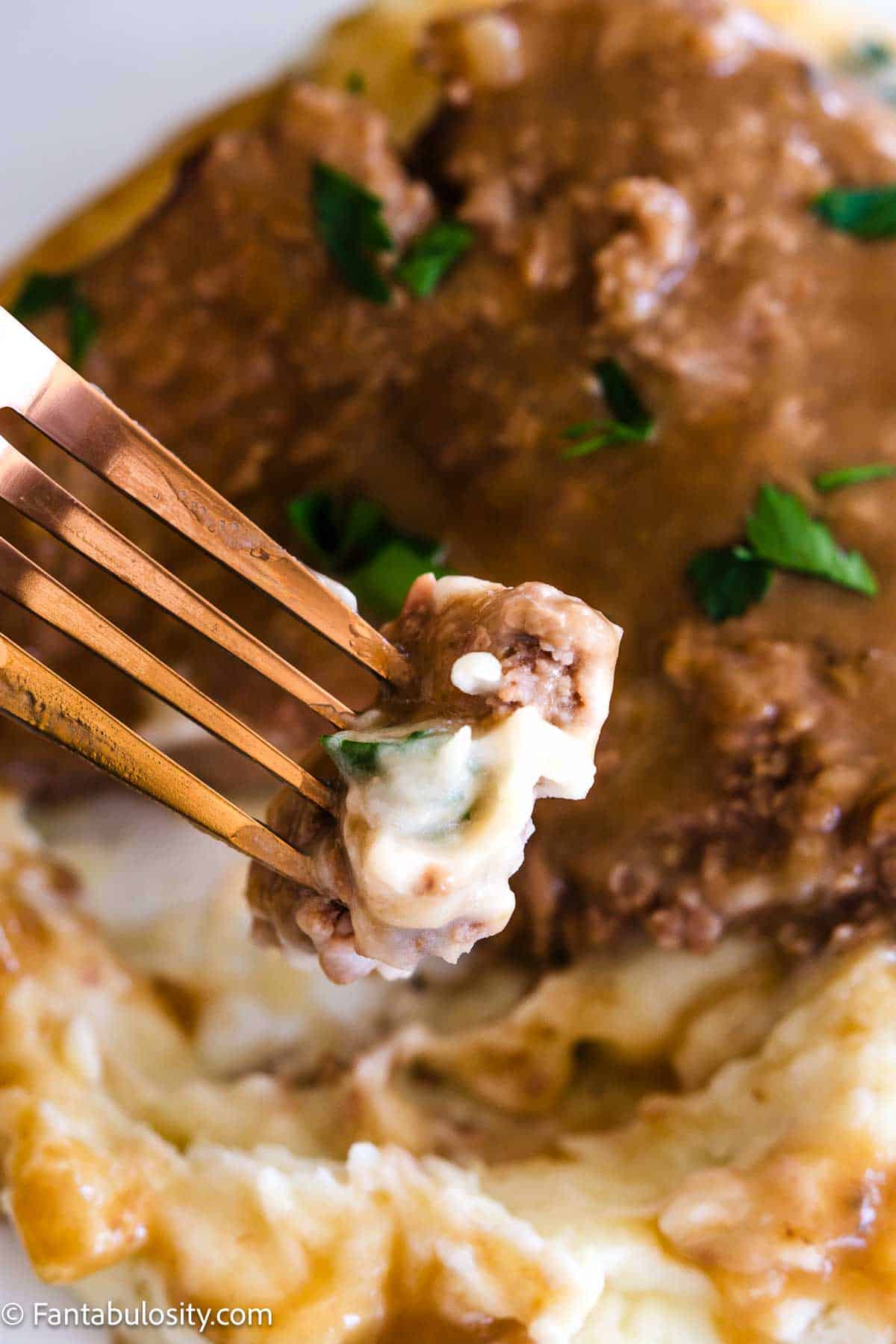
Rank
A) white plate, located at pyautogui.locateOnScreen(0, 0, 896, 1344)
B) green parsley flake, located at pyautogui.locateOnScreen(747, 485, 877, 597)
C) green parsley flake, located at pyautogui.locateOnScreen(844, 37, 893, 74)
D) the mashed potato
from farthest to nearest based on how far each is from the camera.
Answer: green parsley flake, located at pyautogui.locateOnScreen(844, 37, 893, 74)
white plate, located at pyautogui.locateOnScreen(0, 0, 896, 1344)
green parsley flake, located at pyautogui.locateOnScreen(747, 485, 877, 597)
the mashed potato

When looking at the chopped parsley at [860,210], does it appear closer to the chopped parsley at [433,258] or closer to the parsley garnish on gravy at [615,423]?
the parsley garnish on gravy at [615,423]

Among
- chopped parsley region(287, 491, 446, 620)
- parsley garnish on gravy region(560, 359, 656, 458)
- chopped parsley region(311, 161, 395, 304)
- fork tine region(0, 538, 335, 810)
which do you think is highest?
fork tine region(0, 538, 335, 810)

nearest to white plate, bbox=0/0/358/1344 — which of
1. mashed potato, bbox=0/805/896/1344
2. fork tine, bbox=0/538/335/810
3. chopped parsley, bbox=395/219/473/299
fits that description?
chopped parsley, bbox=395/219/473/299

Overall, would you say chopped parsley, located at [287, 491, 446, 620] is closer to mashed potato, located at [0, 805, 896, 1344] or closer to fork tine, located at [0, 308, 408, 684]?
fork tine, located at [0, 308, 408, 684]

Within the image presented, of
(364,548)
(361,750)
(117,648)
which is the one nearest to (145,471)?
(117,648)

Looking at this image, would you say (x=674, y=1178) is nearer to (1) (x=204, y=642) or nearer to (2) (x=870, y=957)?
(2) (x=870, y=957)

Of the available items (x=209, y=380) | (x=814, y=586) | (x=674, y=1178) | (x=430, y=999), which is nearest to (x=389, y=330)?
(x=209, y=380)
